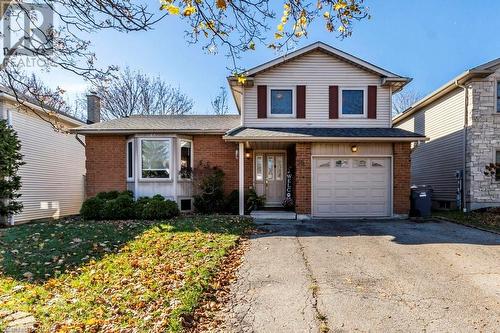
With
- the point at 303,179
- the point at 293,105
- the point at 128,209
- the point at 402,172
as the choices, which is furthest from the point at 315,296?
the point at 293,105

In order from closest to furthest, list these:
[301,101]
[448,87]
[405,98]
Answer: [301,101], [448,87], [405,98]

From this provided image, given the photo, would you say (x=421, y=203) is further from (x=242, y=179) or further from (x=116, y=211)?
(x=116, y=211)

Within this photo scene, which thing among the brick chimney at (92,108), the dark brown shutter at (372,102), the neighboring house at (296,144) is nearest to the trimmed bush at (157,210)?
the neighboring house at (296,144)

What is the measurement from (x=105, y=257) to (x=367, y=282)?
480 cm

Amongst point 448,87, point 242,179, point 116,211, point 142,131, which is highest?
point 448,87

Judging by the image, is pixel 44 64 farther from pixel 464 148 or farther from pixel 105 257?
pixel 464 148

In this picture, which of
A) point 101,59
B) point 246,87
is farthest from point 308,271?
point 246,87

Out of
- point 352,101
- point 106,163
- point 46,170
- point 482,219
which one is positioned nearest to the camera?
point 482,219

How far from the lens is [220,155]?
1347cm

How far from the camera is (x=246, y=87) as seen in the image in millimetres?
13023

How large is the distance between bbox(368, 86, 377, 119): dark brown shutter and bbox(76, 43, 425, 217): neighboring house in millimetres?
39

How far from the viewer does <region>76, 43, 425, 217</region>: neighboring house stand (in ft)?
39.6

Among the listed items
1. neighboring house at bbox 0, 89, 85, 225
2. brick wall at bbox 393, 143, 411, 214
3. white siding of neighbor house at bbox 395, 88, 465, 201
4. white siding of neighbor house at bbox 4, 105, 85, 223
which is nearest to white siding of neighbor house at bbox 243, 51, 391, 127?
brick wall at bbox 393, 143, 411, 214

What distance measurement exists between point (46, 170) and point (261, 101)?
10061 millimetres
